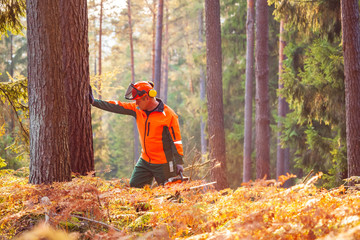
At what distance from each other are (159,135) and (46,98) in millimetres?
2326

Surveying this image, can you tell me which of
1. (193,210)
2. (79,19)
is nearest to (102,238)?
(193,210)

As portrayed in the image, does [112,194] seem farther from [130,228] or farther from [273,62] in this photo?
[273,62]

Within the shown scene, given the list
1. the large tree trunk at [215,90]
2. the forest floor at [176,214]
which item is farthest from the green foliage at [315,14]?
the forest floor at [176,214]

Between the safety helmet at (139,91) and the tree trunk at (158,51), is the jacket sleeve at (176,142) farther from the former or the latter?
the tree trunk at (158,51)

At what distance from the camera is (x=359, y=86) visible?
7.36 m

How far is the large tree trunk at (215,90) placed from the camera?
11.0 meters

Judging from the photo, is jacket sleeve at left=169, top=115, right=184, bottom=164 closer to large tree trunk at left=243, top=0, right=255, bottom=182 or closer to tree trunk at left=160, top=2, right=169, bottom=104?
large tree trunk at left=243, top=0, right=255, bottom=182

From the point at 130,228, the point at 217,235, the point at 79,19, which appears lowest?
the point at 130,228

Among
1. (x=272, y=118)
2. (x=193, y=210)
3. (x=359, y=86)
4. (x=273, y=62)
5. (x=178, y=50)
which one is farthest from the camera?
(x=178, y=50)

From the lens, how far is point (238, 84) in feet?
70.6

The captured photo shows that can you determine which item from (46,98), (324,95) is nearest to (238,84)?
(324,95)

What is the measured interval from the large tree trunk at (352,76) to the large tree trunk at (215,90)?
4.23 meters

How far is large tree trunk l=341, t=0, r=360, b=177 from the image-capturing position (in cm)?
730

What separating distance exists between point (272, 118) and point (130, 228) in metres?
18.5
